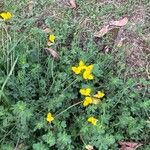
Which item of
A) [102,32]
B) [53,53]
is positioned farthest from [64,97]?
[102,32]

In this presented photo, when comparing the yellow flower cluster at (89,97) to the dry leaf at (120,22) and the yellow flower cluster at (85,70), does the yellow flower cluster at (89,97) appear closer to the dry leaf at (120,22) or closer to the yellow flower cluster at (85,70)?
the yellow flower cluster at (85,70)

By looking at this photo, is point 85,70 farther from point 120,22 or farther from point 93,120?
point 120,22

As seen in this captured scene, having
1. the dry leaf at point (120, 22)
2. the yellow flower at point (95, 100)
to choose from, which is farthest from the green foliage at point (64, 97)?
the dry leaf at point (120, 22)

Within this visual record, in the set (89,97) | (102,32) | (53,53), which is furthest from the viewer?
(102,32)

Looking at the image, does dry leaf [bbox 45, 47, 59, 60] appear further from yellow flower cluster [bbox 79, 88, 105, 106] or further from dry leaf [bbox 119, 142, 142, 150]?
dry leaf [bbox 119, 142, 142, 150]

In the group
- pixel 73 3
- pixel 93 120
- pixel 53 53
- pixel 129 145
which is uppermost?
pixel 73 3

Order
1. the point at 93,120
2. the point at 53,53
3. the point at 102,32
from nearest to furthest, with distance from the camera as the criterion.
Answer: the point at 93,120
the point at 53,53
the point at 102,32

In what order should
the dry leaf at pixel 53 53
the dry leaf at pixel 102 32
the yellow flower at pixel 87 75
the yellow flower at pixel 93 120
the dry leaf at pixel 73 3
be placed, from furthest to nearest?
1. the dry leaf at pixel 73 3
2. the dry leaf at pixel 102 32
3. the dry leaf at pixel 53 53
4. the yellow flower at pixel 87 75
5. the yellow flower at pixel 93 120

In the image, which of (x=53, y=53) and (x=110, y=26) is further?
(x=110, y=26)

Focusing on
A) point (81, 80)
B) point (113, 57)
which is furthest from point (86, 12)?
point (81, 80)
